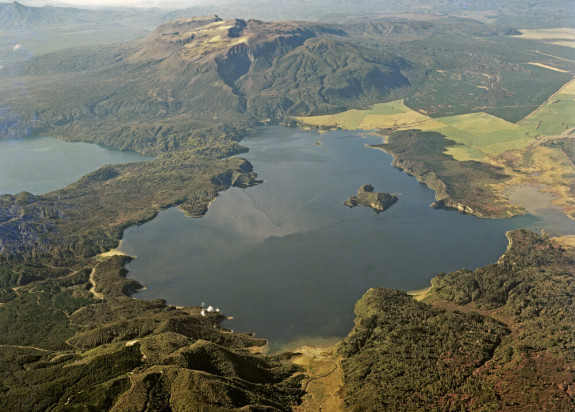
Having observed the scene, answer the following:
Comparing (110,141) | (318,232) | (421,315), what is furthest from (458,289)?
(110,141)

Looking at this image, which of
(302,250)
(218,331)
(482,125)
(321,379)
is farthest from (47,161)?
(482,125)

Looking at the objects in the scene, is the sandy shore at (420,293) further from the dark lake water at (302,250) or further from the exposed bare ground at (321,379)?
the exposed bare ground at (321,379)

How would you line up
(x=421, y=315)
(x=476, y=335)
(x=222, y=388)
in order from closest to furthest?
(x=222, y=388) < (x=476, y=335) < (x=421, y=315)

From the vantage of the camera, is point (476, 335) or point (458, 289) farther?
point (458, 289)

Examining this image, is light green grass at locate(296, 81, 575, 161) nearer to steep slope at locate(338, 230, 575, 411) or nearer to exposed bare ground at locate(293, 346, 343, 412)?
steep slope at locate(338, 230, 575, 411)

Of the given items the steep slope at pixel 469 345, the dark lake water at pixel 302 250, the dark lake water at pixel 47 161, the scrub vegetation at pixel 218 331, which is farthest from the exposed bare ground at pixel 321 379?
the dark lake water at pixel 47 161

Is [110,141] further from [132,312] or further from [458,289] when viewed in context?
[458,289]
